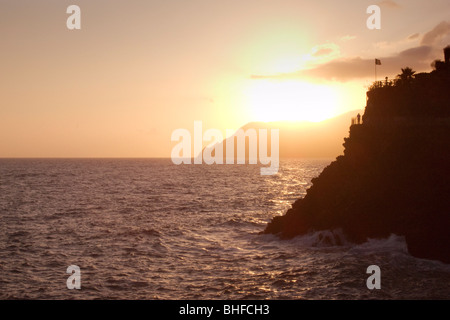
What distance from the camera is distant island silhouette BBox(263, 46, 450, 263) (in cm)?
3112

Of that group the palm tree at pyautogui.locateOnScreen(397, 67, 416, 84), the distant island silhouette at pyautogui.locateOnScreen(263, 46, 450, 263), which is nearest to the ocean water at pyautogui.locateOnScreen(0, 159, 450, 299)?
the distant island silhouette at pyautogui.locateOnScreen(263, 46, 450, 263)

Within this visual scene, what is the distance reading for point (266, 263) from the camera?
30141 mm

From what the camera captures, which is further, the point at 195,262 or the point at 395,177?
the point at 395,177

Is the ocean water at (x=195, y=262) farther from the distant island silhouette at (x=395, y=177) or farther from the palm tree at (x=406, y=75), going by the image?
the palm tree at (x=406, y=75)

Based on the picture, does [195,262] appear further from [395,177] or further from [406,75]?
[406,75]

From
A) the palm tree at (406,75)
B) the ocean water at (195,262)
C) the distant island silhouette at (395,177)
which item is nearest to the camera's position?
the ocean water at (195,262)

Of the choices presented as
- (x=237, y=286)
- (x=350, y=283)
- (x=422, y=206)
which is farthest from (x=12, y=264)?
(x=422, y=206)

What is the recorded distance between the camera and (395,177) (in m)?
34.6

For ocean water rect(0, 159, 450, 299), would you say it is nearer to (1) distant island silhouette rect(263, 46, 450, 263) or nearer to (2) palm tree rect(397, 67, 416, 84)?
(1) distant island silhouette rect(263, 46, 450, 263)

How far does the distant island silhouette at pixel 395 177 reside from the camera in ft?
102

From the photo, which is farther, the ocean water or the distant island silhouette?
the distant island silhouette

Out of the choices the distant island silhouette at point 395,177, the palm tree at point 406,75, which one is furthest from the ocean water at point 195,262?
the palm tree at point 406,75

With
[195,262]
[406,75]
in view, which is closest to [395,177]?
[406,75]

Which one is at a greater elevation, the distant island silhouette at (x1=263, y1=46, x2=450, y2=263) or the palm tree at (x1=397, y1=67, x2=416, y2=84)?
the palm tree at (x1=397, y1=67, x2=416, y2=84)
